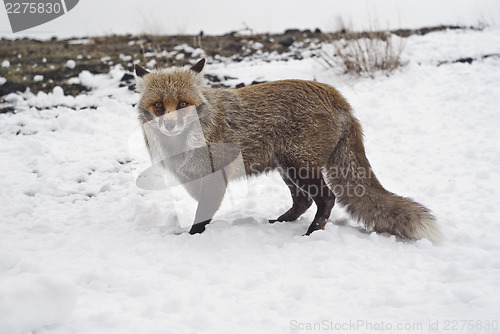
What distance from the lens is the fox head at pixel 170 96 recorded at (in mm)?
3852

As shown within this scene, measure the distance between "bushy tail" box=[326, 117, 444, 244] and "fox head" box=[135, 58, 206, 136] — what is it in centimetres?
Answer: 164

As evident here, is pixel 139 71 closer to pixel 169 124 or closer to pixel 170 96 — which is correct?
pixel 170 96

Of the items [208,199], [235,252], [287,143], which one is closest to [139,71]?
[208,199]

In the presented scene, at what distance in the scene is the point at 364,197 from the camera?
4.21 m

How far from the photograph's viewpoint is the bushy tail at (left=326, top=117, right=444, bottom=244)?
13.0 feet

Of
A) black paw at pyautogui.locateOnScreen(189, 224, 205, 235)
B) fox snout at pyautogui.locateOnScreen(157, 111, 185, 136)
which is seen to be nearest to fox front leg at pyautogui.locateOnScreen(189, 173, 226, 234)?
black paw at pyautogui.locateOnScreen(189, 224, 205, 235)

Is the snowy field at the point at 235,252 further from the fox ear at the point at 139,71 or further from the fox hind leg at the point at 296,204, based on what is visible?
the fox ear at the point at 139,71

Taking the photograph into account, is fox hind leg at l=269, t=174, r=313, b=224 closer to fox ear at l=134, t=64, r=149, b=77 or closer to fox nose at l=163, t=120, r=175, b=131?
fox nose at l=163, t=120, r=175, b=131

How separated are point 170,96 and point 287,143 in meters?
1.32

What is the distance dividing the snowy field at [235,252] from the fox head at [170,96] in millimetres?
1129

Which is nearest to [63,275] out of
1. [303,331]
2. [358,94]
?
[303,331]

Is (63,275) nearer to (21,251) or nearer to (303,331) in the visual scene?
(21,251)

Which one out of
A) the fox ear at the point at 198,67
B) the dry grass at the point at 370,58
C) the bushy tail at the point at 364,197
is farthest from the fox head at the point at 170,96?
the dry grass at the point at 370,58

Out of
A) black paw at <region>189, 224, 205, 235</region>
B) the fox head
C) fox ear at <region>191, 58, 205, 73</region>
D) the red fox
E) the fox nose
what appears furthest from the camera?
fox ear at <region>191, 58, 205, 73</region>
